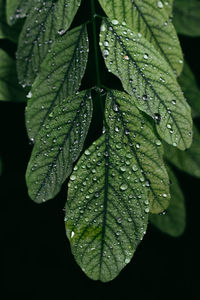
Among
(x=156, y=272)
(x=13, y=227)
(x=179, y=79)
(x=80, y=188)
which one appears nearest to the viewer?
(x=80, y=188)

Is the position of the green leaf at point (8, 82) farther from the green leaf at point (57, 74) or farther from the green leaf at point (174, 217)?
the green leaf at point (174, 217)

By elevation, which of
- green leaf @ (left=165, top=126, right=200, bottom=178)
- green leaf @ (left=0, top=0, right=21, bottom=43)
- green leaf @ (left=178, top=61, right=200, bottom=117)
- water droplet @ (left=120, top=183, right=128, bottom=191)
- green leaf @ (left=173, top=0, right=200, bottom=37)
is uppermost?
green leaf @ (left=0, top=0, right=21, bottom=43)

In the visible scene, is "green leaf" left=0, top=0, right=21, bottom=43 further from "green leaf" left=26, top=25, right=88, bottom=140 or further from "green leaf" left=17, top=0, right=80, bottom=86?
"green leaf" left=26, top=25, right=88, bottom=140

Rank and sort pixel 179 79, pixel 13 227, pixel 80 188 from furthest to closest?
pixel 13 227
pixel 179 79
pixel 80 188

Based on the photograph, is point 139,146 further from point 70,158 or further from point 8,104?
point 8,104

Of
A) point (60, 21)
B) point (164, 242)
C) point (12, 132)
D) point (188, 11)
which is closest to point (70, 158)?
point (60, 21)

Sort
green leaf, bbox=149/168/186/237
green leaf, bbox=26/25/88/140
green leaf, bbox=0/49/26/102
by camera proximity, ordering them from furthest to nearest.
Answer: green leaf, bbox=149/168/186/237 → green leaf, bbox=0/49/26/102 → green leaf, bbox=26/25/88/140

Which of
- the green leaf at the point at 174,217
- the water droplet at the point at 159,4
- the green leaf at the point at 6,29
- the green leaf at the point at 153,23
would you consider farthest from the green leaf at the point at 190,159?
the green leaf at the point at 6,29

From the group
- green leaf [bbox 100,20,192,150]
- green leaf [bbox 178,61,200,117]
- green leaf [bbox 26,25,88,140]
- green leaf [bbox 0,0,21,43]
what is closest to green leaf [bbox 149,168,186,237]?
green leaf [bbox 178,61,200,117]
